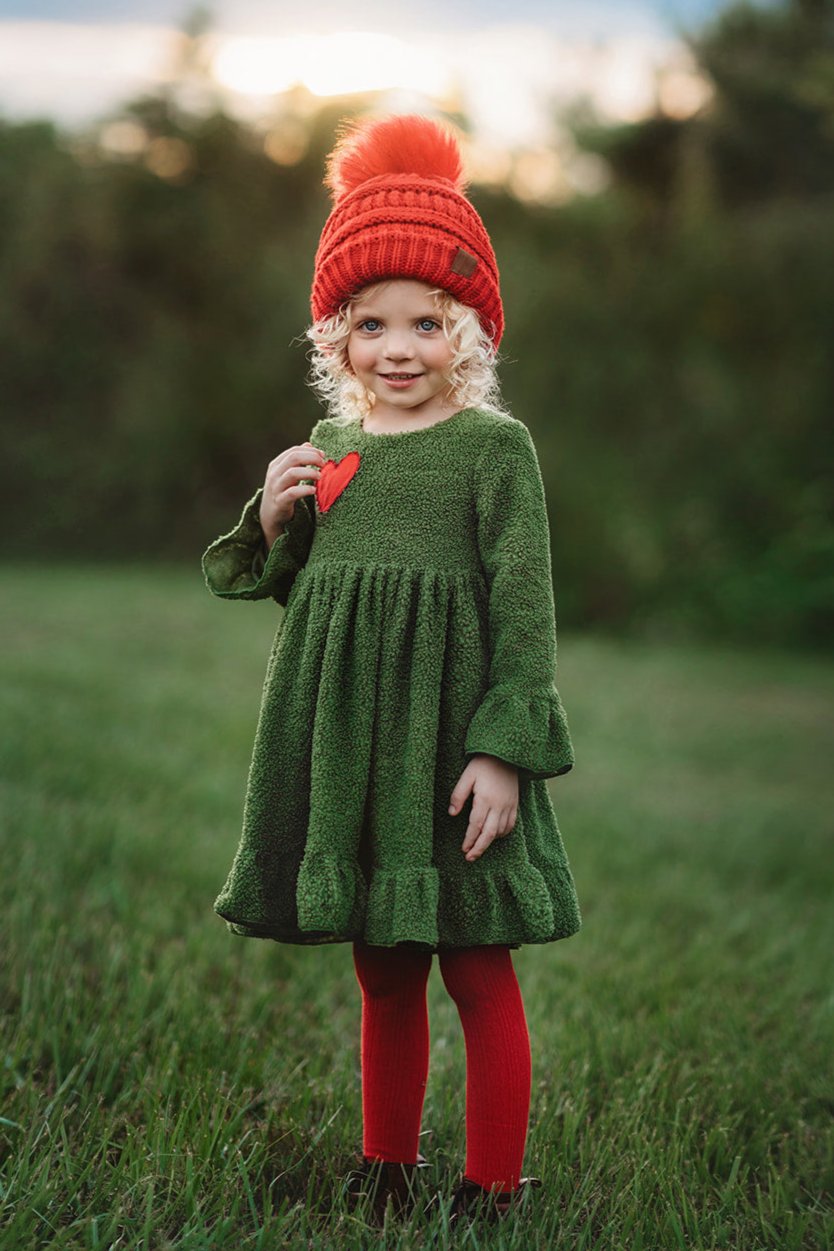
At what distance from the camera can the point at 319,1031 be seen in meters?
2.90

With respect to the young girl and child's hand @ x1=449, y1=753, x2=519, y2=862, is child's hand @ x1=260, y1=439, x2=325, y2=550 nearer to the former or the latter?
the young girl

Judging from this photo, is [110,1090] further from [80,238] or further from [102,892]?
[80,238]

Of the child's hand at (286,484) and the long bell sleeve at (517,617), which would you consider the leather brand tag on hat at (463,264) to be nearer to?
the long bell sleeve at (517,617)

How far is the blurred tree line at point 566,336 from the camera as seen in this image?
13961mm

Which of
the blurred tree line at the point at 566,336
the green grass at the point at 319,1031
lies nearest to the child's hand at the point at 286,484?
the green grass at the point at 319,1031

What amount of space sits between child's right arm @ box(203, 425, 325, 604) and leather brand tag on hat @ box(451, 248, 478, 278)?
37 centimetres

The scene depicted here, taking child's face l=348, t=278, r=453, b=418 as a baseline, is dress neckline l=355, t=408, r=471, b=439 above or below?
below

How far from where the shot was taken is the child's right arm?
2119 mm

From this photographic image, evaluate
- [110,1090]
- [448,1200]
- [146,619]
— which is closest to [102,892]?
[110,1090]

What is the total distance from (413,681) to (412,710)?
44 mm

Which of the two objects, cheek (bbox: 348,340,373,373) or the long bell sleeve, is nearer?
the long bell sleeve

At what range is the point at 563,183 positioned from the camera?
1596 cm

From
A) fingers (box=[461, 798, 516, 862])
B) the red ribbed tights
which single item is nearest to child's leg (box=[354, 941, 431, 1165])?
the red ribbed tights

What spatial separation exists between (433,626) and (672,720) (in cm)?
701
